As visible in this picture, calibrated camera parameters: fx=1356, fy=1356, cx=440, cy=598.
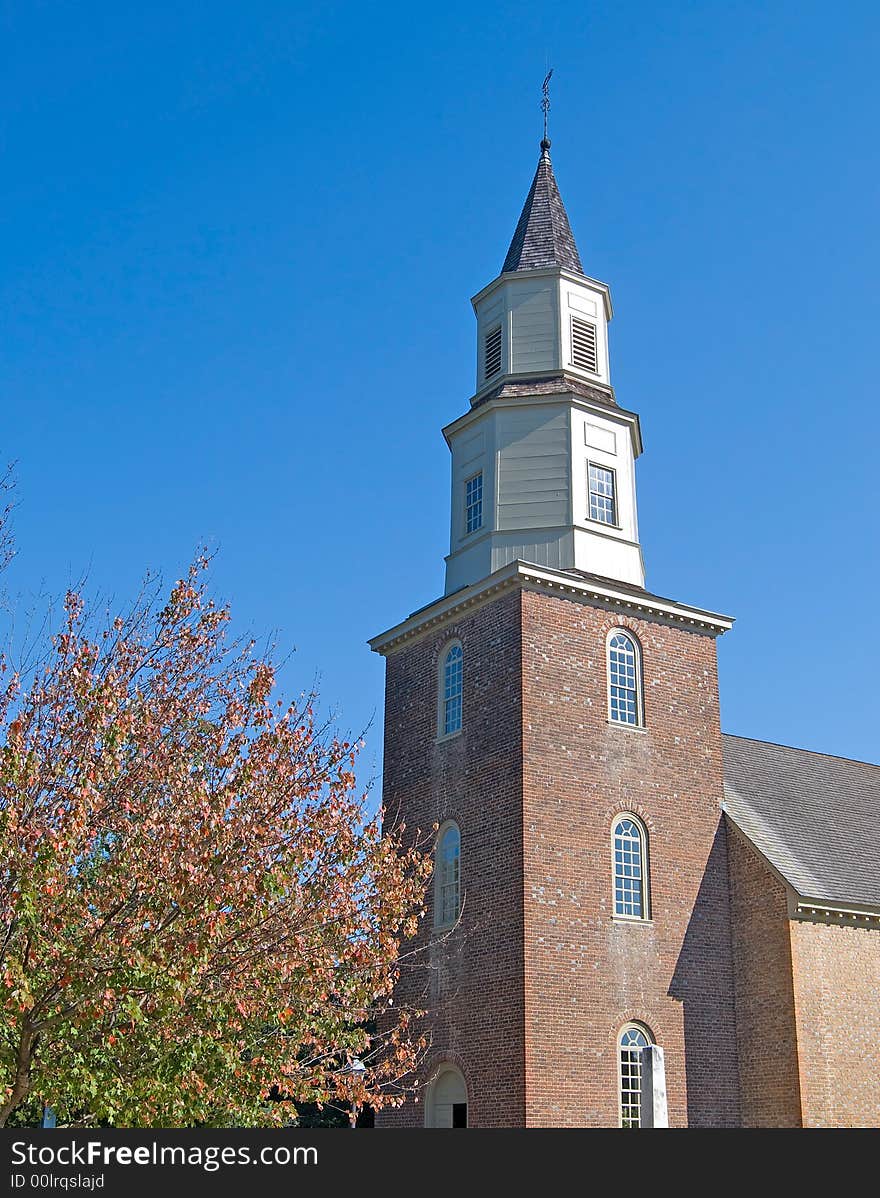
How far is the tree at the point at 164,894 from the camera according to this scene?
13195 millimetres

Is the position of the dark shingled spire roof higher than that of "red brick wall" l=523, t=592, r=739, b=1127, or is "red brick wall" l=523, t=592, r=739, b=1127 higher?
the dark shingled spire roof

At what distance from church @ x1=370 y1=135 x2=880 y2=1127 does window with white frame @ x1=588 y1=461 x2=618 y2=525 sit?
45 millimetres

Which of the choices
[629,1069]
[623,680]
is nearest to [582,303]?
[623,680]

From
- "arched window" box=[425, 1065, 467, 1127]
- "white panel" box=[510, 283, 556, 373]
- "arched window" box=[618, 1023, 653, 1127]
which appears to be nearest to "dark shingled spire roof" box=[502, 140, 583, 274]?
"white panel" box=[510, 283, 556, 373]

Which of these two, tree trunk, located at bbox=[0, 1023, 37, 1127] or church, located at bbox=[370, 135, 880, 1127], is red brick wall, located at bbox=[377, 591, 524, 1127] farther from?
tree trunk, located at bbox=[0, 1023, 37, 1127]

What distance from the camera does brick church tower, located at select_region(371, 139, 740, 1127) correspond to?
2347cm

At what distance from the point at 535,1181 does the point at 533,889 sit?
10.6 m

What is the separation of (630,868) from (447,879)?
137 inches

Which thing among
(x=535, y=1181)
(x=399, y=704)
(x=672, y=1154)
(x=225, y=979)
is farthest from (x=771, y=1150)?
(x=399, y=704)

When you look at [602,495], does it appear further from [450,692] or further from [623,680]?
[450,692]

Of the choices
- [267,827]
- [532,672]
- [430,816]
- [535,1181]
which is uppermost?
[532,672]

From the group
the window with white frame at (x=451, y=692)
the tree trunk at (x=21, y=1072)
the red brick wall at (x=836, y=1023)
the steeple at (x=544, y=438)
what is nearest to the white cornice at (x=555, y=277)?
the steeple at (x=544, y=438)

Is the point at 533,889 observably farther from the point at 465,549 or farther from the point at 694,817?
the point at 465,549

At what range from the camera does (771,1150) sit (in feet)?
55.4
